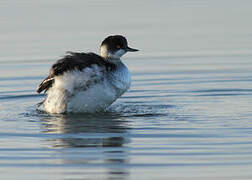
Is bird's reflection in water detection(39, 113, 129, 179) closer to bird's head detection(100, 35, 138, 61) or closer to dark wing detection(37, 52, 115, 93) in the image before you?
dark wing detection(37, 52, 115, 93)

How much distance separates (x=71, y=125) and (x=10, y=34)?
737 cm

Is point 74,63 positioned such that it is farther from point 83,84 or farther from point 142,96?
point 142,96

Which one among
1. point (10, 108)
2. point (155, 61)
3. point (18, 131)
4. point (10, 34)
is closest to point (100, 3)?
point (10, 34)

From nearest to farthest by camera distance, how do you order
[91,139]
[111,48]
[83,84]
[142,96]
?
[91,139] → [83,84] → [111,48] → [142,96]

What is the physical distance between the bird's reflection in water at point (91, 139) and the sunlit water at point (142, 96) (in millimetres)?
14

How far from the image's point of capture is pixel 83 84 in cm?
1239

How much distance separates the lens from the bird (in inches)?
488

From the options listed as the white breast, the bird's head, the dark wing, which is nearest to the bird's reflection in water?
the white breast

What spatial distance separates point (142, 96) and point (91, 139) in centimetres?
334

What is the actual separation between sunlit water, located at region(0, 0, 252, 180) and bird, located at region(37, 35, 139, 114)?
0.56 feet

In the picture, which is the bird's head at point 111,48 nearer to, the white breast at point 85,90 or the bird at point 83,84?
the bird at point 83,84

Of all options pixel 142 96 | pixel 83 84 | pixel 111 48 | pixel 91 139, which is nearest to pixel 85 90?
pixel 83 84

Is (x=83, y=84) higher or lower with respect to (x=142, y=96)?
higher

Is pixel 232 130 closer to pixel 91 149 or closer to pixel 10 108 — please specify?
pixel 91 149
